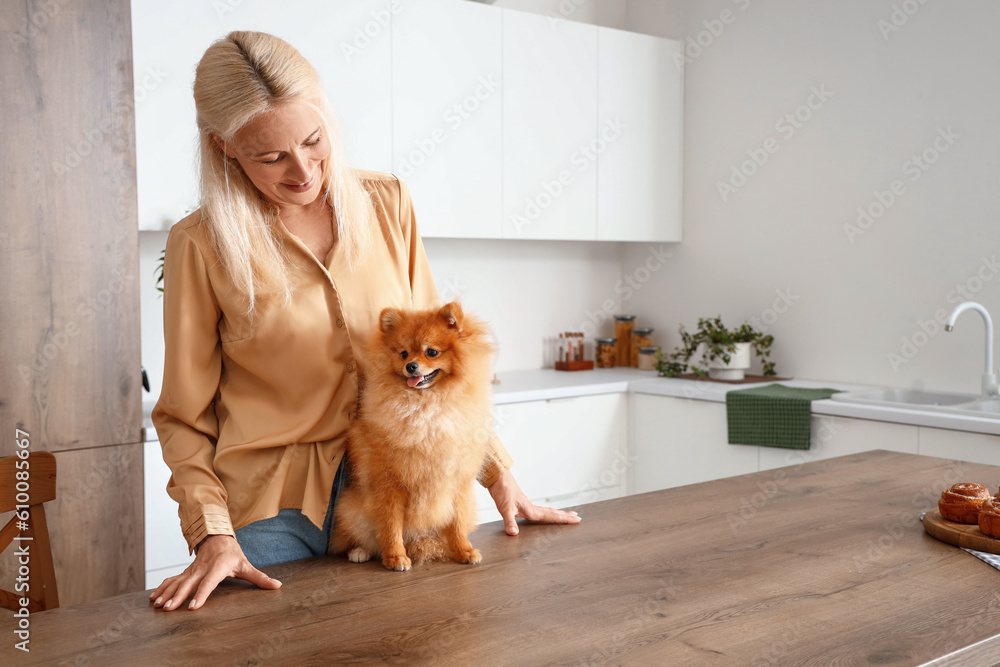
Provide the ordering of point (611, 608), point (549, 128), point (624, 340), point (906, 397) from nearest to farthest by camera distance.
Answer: point (611, 608)
point (906, 397)
point (549, 128)
point (624, 340)

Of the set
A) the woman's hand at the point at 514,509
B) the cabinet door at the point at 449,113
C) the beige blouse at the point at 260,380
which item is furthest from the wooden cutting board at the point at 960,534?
the cabinet door at the point at 449,113

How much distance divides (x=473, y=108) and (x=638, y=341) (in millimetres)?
1387

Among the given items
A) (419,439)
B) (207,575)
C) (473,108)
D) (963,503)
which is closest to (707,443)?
(473,108)

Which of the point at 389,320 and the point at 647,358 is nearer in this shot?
the point at 389,320

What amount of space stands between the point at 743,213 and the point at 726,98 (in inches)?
20.5

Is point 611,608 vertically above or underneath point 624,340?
underneath

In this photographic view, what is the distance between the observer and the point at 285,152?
115 centimetres

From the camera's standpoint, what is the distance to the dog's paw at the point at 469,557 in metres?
A: 1.14

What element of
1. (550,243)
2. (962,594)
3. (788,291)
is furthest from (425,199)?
(962,594)

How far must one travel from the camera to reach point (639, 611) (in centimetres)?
98

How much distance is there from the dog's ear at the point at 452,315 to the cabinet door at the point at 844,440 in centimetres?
188

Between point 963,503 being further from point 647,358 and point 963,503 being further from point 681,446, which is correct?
point 647,358

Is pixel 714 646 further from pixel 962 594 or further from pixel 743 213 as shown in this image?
pixel 743 213

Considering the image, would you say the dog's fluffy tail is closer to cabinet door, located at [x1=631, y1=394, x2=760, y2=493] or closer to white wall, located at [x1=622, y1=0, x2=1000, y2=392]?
cabinet door, located at [x1=631, y1=394, x2=760, y2=493]
